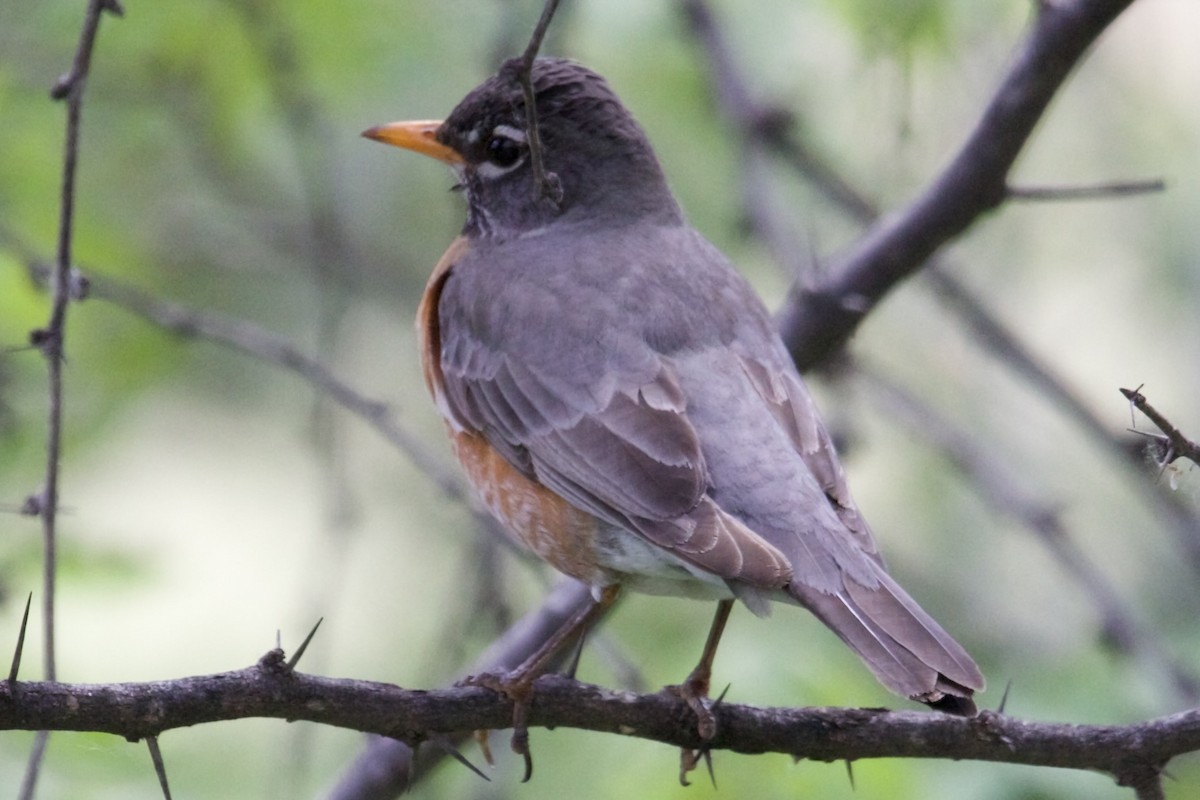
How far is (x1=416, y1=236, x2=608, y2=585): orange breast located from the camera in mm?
3609

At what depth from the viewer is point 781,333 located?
4.54 m

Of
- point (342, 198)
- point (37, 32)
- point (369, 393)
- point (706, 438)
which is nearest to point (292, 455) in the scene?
point (369, 393)

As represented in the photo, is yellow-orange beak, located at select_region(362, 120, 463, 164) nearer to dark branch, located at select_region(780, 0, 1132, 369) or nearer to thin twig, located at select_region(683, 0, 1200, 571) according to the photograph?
thin twig, located at select_region(683, 0, 1200, 571)

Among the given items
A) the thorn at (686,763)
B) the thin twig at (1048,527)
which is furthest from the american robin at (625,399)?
the thin twig at (1048,527)

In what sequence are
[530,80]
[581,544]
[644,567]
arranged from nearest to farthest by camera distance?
[530,80]
[644,567]
[581,544]

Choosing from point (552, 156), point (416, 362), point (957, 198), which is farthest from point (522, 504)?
point (416, 362)

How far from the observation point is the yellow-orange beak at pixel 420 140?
4.58 meters

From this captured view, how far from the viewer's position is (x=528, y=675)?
128 inches

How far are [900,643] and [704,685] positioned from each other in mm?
921

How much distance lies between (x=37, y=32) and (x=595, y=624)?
272cm

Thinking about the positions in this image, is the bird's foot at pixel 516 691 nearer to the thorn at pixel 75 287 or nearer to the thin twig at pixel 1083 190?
the thorn at pixel 75 287

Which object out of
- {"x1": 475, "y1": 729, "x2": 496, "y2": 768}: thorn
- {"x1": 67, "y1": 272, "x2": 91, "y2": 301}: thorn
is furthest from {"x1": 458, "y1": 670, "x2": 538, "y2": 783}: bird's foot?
{"x1": 67, "y1": 272, "x2": 91, "y2": 301}: thorn

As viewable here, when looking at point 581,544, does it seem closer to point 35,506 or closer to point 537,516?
point 537,516

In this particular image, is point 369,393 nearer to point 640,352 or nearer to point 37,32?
point 37,32
